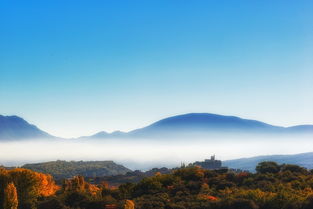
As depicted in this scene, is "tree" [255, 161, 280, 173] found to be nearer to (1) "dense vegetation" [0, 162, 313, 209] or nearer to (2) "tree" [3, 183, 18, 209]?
(1) "dense vegetation" [0, 162, 313, 209]

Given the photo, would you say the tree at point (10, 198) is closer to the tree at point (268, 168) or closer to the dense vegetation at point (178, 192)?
the dense vegetation at point (178, 192)

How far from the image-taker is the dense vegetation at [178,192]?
38.9 m

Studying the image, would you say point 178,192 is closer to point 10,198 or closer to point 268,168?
point 10,198

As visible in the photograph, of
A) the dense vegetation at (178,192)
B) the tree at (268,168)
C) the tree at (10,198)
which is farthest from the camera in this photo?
the tree at (268,168)

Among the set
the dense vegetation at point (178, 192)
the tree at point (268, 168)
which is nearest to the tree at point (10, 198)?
the dense vegetation at point (178, 192)

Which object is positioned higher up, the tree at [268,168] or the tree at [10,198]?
the tree at [268,168]

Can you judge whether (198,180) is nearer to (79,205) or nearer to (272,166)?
(272,166)

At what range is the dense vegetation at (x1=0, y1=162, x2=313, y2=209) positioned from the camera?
1533 inches

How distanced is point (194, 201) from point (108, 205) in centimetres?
902

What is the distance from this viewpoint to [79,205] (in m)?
43.5

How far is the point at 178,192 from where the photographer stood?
169ft

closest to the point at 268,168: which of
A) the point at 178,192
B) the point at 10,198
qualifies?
the point at 178,192

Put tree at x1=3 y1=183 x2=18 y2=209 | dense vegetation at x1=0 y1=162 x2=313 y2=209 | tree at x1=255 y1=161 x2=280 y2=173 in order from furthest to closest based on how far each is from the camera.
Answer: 1. tree at x1=255 y1=161 x2=280 y2=173
2. dense vegetation at x1=0 y1=162 x2=313 y2=209
3. tree at x1=3 y1=183 x2=18 y2=209

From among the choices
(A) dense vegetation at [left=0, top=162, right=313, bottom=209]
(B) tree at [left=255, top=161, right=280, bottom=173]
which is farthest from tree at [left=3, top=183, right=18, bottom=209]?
(B) tree at [left=255, top=161, right=280, bottom=173]
